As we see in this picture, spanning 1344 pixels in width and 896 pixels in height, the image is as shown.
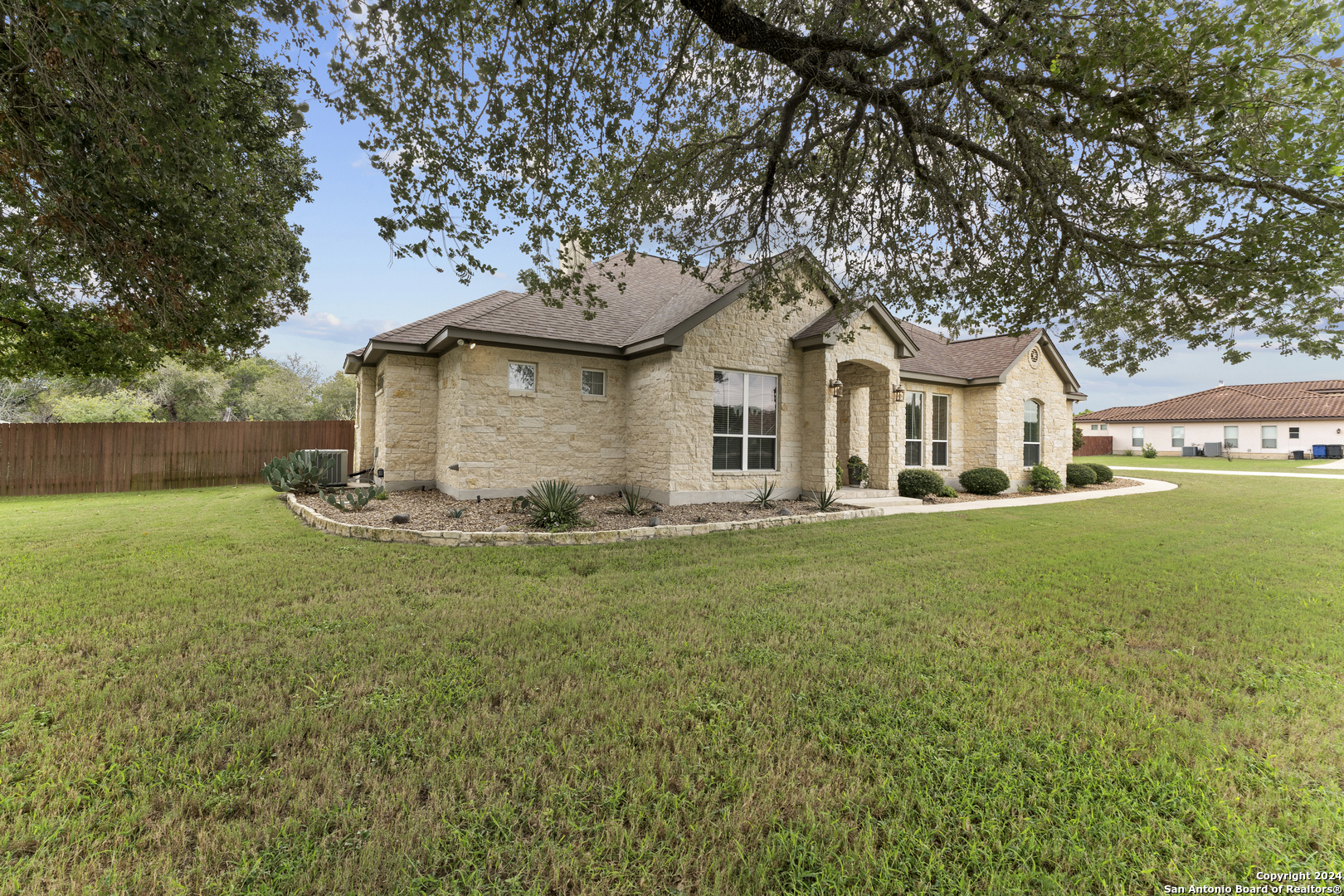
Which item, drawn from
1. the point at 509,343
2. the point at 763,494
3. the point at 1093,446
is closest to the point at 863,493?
the point at 763,494

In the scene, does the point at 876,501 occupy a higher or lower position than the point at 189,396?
lower

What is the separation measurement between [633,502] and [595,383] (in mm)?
3683

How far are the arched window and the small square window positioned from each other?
14515 millimetres

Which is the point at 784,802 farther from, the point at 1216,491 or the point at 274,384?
the point at 274,384

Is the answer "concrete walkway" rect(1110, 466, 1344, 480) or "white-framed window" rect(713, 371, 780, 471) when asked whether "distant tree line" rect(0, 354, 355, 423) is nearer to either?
"white-framed window" rect(713, 371, 780, 471)

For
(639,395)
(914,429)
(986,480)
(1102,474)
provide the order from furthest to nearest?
(1102,474) < (914,429) < (986,480) < (639,395)

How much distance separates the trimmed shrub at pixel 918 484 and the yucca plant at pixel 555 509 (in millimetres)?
9374

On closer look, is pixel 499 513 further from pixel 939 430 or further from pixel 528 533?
pixel 939 430

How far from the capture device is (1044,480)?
17000 millimetres

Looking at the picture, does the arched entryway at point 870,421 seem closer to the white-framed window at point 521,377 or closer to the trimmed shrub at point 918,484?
the trimmed shrub at point 918,484

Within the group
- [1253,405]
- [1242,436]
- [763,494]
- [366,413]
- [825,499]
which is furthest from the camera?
[1253,405]

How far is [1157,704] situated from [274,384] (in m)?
41.4

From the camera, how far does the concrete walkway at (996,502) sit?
1228 centimetres

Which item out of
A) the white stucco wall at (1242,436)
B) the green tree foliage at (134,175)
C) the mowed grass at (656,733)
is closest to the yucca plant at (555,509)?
the mowed grass at (656,733)
